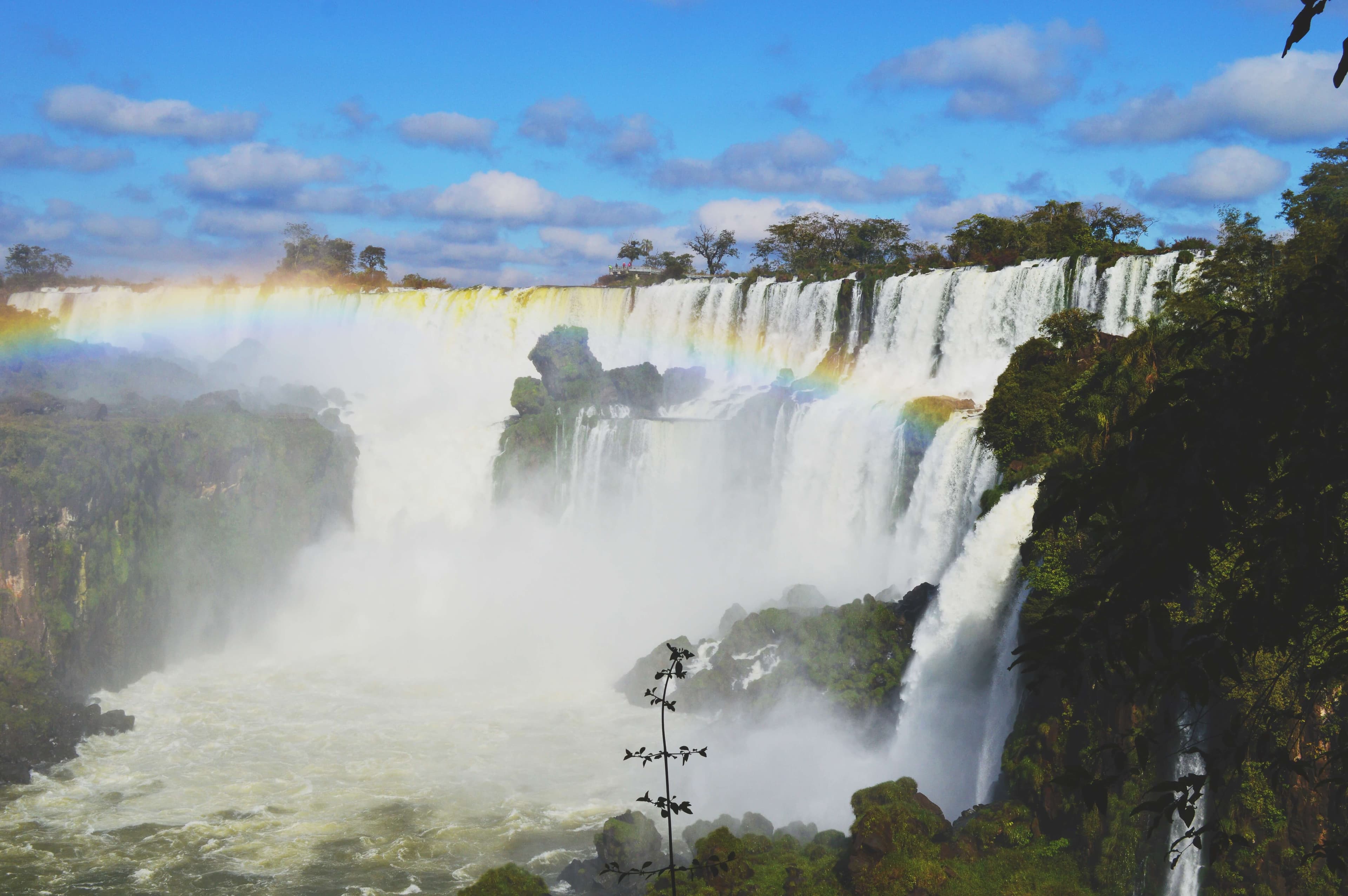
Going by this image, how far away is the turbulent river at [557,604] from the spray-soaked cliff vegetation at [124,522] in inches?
45.3

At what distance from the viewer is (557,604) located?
33.1 m

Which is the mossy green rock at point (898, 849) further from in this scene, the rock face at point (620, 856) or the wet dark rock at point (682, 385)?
the wet dark rock at point (682, 385)

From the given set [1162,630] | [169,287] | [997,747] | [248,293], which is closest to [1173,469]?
[1162,630]

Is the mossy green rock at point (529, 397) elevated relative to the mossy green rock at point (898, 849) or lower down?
elevated

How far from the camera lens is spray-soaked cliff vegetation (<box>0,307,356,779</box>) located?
24.9m

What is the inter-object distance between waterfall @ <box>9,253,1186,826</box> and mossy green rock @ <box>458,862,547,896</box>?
5.31 m

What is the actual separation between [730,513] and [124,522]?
18347mm

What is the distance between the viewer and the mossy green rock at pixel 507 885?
571 inches

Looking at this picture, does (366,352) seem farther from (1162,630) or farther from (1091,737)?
(1162,630)

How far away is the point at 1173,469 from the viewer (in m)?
3.20

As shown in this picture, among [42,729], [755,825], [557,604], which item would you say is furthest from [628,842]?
[557,604]

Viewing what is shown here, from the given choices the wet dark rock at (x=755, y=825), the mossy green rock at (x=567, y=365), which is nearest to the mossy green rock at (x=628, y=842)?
the wet dark rock at (x=755, y=825)

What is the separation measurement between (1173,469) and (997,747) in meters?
15.7

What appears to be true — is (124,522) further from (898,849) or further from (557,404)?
(898,849)
